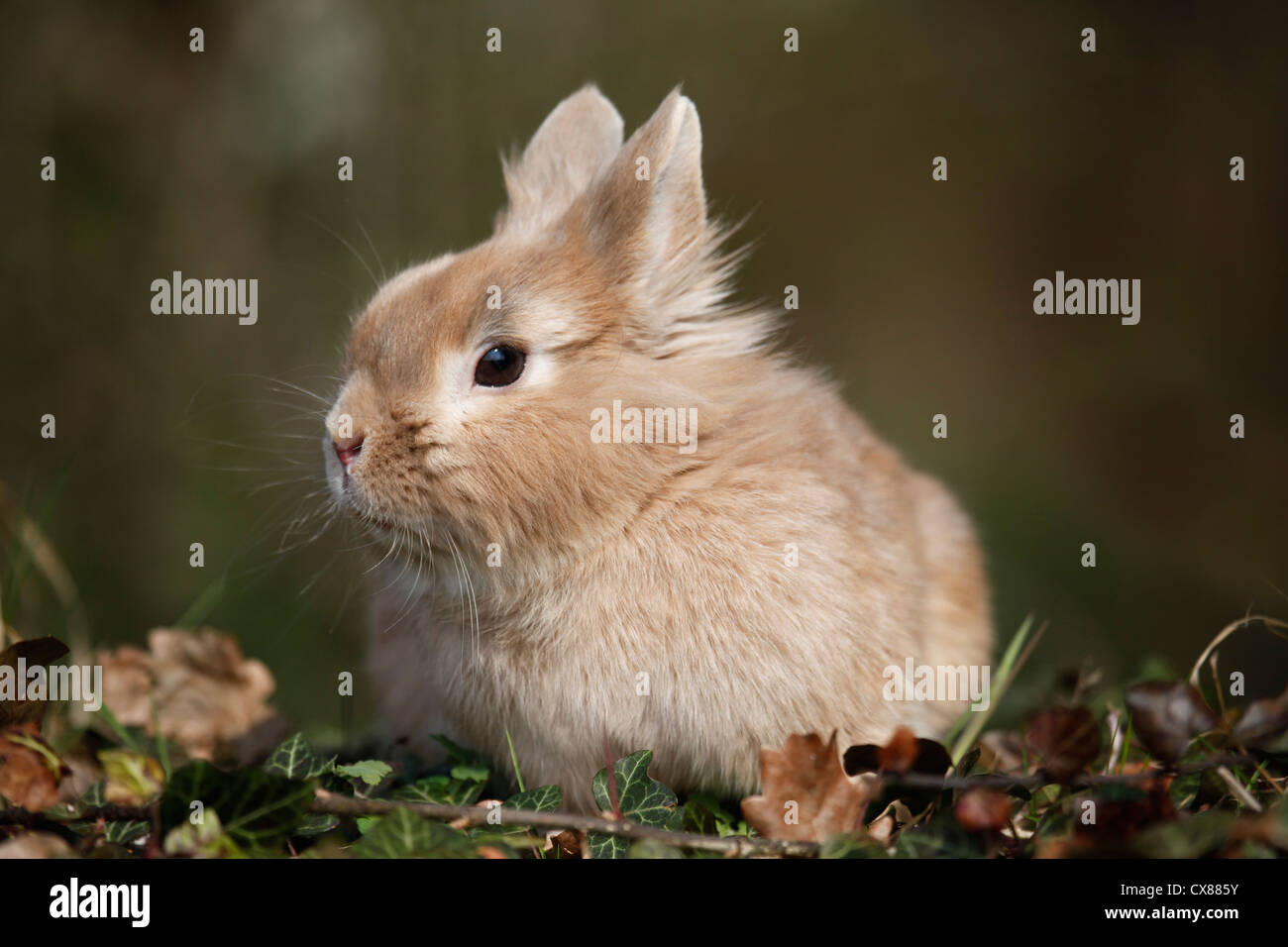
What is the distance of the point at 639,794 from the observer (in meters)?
2.95

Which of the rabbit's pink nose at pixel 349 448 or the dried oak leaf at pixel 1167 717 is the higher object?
the rabbit's pink nose at pixel 349 448

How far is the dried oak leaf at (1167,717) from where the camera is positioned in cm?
267

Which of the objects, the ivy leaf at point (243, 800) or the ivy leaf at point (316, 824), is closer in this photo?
the ivy leaf at point (243, 800)

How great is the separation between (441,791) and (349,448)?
108 cm

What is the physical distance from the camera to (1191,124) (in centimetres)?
805

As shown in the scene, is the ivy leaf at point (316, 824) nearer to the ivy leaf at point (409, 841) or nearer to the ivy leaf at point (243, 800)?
the ivy leaf at point (243, 800)

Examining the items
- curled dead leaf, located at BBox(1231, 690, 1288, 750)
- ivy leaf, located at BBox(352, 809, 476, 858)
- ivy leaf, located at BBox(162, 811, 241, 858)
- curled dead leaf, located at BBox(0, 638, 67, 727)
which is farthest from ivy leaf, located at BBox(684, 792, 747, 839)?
curled dead leaf, located at BBox(0, 638, 67, 727)

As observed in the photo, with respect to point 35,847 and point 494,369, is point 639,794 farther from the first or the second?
point 35,847

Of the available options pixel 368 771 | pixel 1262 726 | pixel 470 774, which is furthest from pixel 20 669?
pixel 1262 726

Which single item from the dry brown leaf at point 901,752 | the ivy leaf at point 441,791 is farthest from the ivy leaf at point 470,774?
the dry brown leaf at point 901,752

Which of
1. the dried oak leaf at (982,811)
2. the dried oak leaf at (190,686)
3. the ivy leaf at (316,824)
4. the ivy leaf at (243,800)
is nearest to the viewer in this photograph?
the dried oak leaf at (982,811)

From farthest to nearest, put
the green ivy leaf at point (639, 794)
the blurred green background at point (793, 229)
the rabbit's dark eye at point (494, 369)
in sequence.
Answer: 1. the blurred green background at point (793, 229)
2. the rabbit's dark eye at point (494, 369)
3. the green ivy leaf at point (639, 794)

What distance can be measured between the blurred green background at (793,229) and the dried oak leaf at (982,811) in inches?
204

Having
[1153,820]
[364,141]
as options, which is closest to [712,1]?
[364,141]
